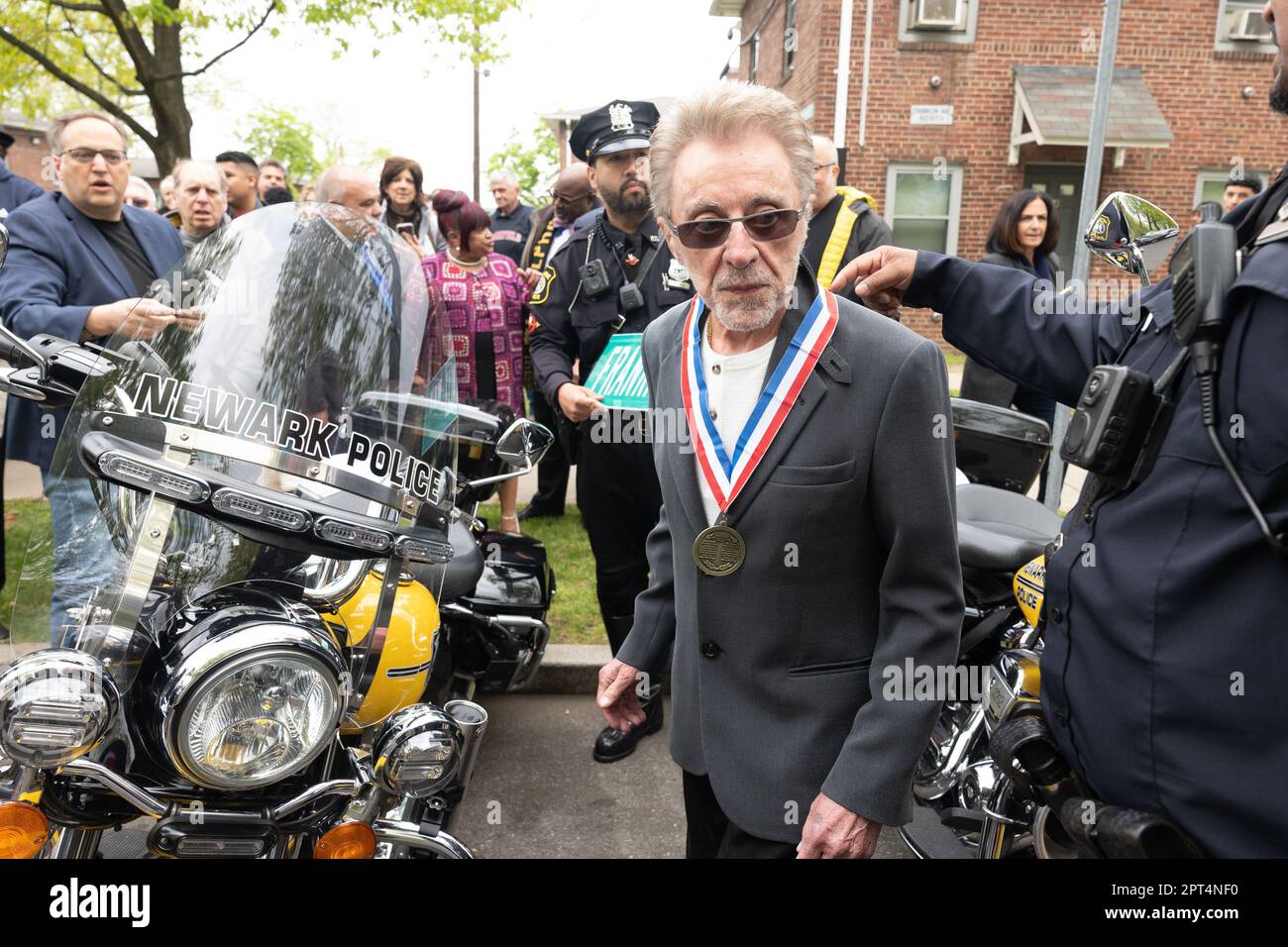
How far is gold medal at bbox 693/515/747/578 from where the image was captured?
1654mm

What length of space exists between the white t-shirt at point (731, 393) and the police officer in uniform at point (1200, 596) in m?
0.58

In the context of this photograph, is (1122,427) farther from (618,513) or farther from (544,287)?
(544,287)

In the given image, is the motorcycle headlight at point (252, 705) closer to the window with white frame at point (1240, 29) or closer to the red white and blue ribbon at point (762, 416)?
the red white and blue ribbon at point (762, 416)

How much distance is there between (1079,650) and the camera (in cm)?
149

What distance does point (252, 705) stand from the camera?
5.17ft

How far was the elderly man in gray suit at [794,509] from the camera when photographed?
5.16 feet

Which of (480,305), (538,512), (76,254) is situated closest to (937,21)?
(538,512)

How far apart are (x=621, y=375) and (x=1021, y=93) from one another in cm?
1311

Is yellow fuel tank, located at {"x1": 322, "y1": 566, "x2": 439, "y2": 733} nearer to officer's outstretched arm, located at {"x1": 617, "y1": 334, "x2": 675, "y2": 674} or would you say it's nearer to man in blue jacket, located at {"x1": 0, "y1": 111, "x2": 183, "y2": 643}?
officer's outstretched arm, located at {"x1": 617, "y1": 334, "x2": 675, "y2": 674}

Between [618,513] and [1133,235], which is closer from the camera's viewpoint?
[1133,235]

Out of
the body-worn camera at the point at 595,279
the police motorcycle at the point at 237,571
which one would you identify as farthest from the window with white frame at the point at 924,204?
the police motorcycle at the point at 237,571

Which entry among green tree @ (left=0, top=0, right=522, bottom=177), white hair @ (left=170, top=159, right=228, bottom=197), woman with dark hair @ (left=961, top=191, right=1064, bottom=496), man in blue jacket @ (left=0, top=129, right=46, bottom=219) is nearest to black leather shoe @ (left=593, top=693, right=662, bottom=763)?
woman with dark hair @ (left=961, top=191, right=1064, bottom=496)
